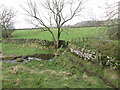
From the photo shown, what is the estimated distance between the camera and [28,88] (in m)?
5.11

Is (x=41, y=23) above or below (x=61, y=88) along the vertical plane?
above

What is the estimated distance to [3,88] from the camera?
5.05 meters

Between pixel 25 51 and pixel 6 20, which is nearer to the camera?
pixel 25 51

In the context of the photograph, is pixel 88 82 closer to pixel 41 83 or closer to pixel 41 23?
pixel 41 83

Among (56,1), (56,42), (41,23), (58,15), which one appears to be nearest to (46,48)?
(56,42)

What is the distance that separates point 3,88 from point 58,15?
1306 cm

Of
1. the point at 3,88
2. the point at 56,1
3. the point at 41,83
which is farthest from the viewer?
the point at 56,1

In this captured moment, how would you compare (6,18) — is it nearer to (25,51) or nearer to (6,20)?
(6,20)

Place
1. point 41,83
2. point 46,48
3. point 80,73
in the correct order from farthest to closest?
point 46,48 < point 80,73 < point 41,83

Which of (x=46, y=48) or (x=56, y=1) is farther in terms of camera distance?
(x=46, y=48)

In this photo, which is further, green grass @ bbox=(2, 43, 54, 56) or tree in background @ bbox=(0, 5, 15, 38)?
tree in background @ bbox=(0, 5, 15, 38)

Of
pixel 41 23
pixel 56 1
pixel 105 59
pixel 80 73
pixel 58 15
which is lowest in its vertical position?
pixel 80 73

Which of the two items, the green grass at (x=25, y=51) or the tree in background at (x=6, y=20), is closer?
the green grass at (x=25, y=51)


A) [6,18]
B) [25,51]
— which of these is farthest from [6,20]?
[25,51]
